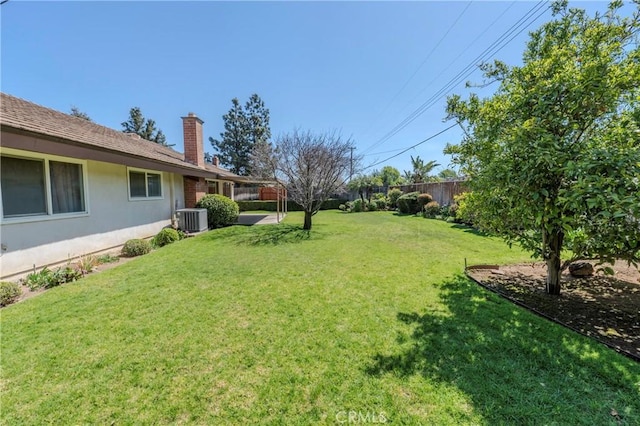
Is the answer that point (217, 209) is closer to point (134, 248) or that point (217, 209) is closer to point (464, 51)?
point (134, 248)

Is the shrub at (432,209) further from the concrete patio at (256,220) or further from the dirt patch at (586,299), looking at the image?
the dirt patch at (586,299)

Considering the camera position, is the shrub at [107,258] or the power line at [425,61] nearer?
the shrub at [107,258]

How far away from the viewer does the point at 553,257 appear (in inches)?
169

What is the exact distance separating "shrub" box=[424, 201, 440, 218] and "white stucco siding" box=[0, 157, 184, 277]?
14.2 metres

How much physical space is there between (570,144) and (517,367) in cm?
308

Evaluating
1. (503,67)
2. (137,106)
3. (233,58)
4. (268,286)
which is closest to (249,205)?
(233,58)

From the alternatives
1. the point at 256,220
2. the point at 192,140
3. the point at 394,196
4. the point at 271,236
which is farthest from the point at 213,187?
the point at 394,196

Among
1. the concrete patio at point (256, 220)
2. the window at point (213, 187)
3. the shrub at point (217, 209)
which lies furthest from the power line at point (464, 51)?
the window at point (213, 187)

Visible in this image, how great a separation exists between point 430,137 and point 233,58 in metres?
13.1

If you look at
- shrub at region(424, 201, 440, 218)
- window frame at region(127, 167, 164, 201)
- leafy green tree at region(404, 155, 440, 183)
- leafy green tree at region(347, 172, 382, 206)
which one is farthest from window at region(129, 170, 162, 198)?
leafy green tree at region(404, 155, 440, 183)

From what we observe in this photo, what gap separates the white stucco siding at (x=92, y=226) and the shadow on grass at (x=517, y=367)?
7.11 metres

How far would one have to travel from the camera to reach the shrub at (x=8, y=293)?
420cm

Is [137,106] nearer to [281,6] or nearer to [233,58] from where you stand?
[233,58]

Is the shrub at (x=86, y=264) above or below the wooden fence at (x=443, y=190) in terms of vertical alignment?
below
